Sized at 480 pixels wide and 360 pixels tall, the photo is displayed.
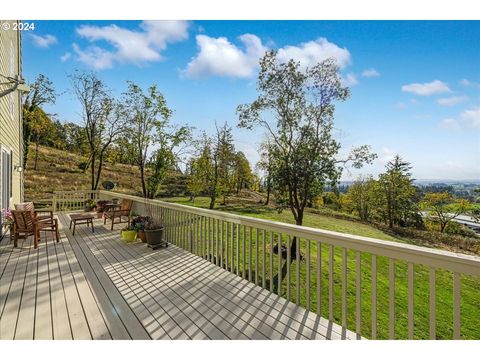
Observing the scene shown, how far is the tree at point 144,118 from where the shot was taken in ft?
41.7

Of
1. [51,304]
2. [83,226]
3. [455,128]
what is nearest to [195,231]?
[51,304]

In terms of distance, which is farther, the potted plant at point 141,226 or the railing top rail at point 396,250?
the potted plant at point 141,226

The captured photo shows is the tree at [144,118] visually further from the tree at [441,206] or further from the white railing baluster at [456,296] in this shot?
the tree at [441,206]

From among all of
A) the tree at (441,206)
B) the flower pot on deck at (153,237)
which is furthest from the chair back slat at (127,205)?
the tree at (441,206)

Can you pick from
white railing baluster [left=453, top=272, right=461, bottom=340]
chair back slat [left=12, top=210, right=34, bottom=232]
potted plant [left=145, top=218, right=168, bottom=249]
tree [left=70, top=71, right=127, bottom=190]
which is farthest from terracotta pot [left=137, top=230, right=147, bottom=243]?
tree [left=70, top=71, right=127, bottom=190]

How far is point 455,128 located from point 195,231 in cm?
1763

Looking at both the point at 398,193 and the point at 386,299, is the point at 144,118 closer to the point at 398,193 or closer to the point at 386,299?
the point at 386,299

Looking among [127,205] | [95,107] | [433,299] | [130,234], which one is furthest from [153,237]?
[95,107]

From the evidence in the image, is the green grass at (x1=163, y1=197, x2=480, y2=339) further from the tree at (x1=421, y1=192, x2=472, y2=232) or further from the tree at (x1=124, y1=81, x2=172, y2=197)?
the tree at (x1=421, y1=192, x2=472, y2=232)

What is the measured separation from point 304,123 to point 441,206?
26135 mm

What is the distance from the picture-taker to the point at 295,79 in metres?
8.09

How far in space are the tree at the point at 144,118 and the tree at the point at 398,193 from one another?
21.0 metres

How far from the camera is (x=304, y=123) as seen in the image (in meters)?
8.24
